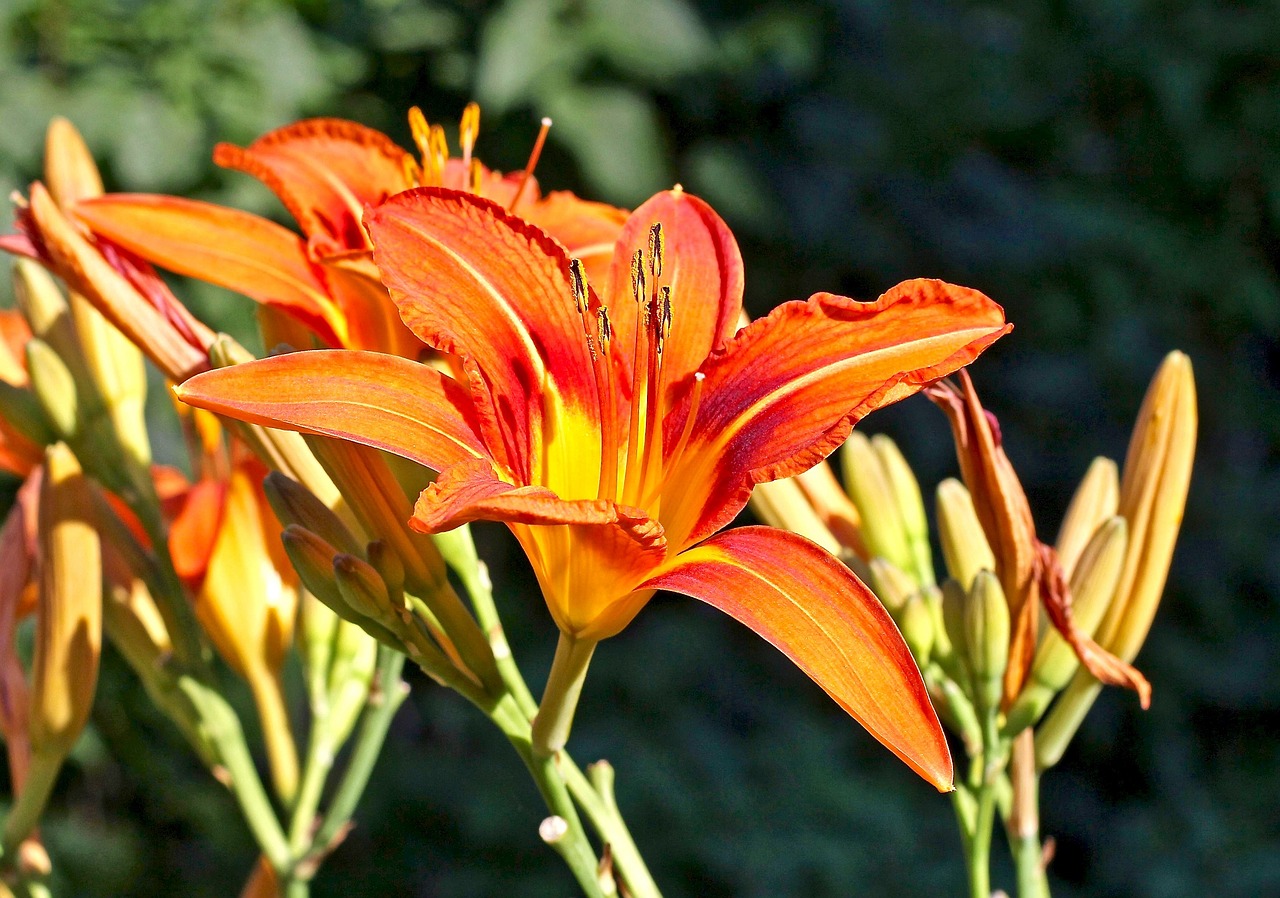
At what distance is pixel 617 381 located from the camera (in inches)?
36.2

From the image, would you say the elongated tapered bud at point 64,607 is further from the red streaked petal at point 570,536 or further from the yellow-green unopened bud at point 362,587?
the red streaked petal at point 570,536

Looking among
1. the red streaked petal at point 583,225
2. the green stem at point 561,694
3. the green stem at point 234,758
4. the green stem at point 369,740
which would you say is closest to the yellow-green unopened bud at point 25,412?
the green stem at point 234,758

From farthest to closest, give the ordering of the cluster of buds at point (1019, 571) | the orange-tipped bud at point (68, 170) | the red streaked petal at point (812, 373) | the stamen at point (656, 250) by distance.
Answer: the orange-tipped bud at point (68, 170) < the cluster of buds at point (1019, 571) < the stamen at point (656, 250) < the red streaked petal at point (812, 373)

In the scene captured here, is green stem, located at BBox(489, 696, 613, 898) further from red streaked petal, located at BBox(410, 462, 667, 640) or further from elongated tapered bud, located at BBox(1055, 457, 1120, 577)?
elongated tapered bud, located at BBox(1055, 457, 1120, 577)

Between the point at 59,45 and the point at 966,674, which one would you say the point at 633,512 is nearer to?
the point at 966,674

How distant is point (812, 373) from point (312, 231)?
413mm

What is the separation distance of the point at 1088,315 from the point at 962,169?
1.46 ft

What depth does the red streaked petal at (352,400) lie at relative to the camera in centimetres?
73

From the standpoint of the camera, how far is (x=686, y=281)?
36.6 inches

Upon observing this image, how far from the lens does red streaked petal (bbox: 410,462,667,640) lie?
2.19 ft

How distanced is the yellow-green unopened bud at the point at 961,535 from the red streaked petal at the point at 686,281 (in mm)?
285

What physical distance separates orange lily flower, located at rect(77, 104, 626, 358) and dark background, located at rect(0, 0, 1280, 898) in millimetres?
1346

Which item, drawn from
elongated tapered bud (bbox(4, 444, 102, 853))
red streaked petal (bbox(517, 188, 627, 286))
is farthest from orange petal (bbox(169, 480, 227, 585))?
red streaked petal (bbox(517, 188, 627, 286))

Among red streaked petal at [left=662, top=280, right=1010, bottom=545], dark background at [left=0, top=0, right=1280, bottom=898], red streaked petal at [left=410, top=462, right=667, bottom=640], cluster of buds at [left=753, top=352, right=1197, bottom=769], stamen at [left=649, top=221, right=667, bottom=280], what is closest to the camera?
red streaked petal at [left=410, top=462, right=667, bottom=640]
